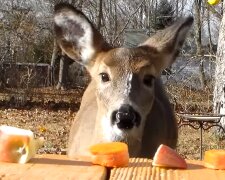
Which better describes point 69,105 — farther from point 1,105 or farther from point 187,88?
point 187,88

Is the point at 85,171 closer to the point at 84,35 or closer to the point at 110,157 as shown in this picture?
the point at 110,157

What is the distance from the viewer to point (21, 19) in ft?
87.8

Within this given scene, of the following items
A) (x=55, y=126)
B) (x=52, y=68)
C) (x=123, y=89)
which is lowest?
(x=55, y=126)

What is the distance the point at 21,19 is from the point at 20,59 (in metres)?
2.35

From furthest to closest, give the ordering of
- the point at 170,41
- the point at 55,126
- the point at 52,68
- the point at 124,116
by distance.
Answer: the point at 52,68, the point at 55,126, the point at 170,41, the point at 124,116

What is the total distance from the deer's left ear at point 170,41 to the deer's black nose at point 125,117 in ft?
4.22

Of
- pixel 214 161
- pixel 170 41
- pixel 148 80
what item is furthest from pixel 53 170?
pixel 170 41

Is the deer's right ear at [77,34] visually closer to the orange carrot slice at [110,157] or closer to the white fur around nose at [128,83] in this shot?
the white fur around nose at [128,83]

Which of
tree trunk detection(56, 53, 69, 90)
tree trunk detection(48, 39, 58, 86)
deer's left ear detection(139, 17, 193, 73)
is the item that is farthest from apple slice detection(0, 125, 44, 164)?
tree trunk detection(48, 39, 58, 86)

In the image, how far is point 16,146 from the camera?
224cm

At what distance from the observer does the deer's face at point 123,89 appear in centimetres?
422

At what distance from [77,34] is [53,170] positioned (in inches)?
136

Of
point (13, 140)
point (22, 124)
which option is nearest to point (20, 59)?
point (22, 124)

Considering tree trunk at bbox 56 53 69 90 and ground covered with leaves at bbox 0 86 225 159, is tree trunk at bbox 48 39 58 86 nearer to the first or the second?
tree trunk at bbox 56 53 69 90
